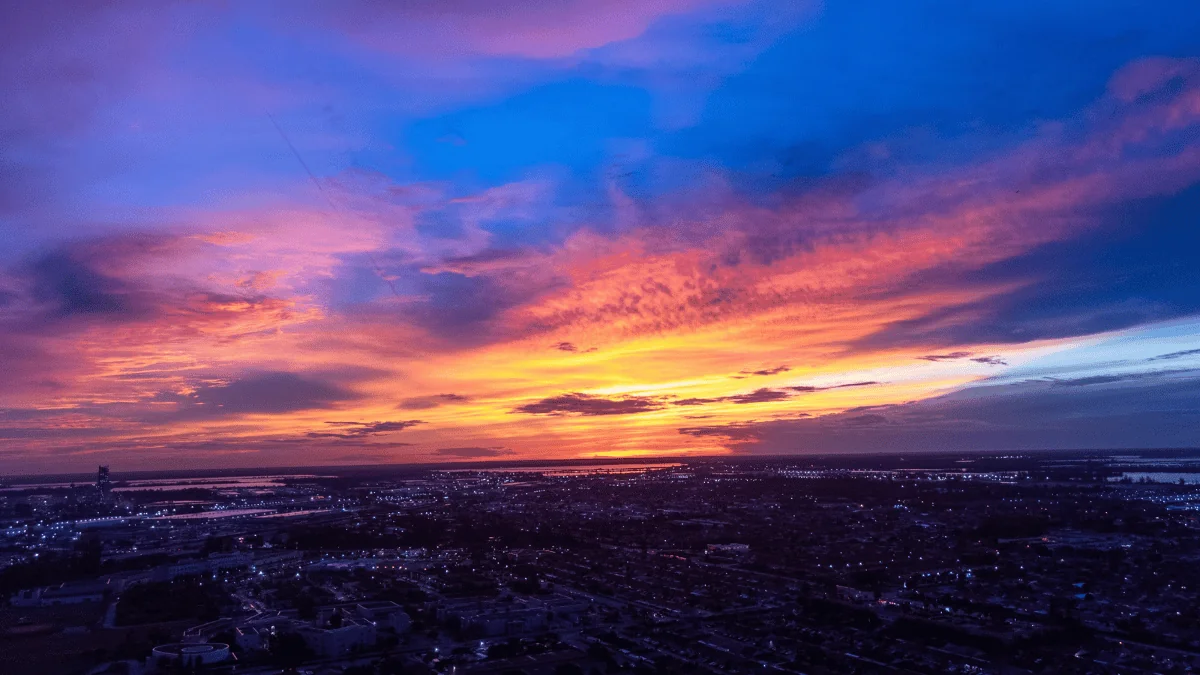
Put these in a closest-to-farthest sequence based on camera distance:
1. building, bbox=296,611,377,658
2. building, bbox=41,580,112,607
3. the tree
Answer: the tree → building, bbox=296,611,377,658 → building, bbox=41,580,112,607

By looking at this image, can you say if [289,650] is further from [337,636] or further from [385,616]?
[385,616]

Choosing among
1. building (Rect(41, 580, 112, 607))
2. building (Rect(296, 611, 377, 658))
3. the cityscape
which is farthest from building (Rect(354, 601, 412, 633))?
building (Rect(41, 580, 112, 607))

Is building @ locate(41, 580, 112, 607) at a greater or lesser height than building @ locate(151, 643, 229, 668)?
lesser

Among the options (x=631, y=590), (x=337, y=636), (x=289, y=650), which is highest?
(x=337, y=636)

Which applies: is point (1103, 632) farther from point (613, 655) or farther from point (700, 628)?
point (613, 655)

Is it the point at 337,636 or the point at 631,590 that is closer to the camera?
the point at 337,636

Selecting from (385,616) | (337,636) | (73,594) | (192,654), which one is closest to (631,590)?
(385,616)

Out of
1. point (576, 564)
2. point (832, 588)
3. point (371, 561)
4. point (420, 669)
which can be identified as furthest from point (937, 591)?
point (371, 561)

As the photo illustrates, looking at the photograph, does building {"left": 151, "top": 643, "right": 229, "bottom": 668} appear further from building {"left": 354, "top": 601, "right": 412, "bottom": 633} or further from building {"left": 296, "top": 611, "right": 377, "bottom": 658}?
building {"left": 354, "top": 601, "right": 412, "bottom": 633}

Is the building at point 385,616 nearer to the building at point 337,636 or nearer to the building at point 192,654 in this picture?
the building at point 337,636
